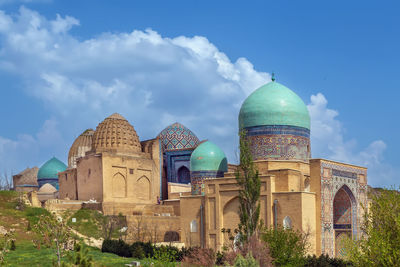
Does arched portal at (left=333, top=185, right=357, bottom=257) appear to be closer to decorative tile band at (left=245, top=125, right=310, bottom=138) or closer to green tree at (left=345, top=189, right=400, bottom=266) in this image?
decorative tile band at (left=245, top=125, right=310, bottom=138)

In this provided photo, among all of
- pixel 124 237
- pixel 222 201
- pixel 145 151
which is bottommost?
pixel 124 237

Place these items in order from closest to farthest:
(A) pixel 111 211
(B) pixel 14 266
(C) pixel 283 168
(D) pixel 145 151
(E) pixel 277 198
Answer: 1. (B) pixel 14 266
2. (E) pixel 277 198
3. (C) pixel 283 168
4. (A) pixel 111 211
5. (D) pixel 145 151

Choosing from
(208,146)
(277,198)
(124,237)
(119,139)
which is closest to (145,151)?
(119,139)

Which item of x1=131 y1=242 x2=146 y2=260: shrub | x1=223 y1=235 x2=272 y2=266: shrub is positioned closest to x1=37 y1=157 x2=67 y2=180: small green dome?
x1=131 y1=242 x2=146 y2=260: shrub

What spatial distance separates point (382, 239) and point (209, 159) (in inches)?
730

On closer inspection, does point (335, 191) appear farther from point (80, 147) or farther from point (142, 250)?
point (80, 147)

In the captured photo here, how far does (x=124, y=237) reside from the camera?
26141mm

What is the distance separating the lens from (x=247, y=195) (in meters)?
19.2

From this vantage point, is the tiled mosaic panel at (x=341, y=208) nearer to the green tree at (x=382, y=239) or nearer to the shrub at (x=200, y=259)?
the shrub at (x=200, y=259)

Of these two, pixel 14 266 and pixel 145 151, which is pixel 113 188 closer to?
pixel 145 151

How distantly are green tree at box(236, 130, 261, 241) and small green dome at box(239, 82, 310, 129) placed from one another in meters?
6.14

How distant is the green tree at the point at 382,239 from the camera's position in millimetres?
11125

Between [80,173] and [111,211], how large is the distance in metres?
4.18

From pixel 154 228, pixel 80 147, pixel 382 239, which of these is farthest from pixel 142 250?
pixel 80 147
